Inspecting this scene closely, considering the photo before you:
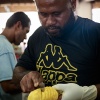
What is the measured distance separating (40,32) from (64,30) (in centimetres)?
19

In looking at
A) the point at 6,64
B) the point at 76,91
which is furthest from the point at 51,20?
the point at 6,64

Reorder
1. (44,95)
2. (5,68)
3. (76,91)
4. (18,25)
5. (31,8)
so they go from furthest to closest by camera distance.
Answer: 1. (31,8)
2. (18,25)
3. (5,68)
4. (76,91)
5. (44,95)

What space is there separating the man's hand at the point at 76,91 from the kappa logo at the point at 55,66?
10cm

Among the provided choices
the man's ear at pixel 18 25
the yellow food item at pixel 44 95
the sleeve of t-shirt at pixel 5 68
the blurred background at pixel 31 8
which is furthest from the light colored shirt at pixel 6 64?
the blurred background at pixel 31 8

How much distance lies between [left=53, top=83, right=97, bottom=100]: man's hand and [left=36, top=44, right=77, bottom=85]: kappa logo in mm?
98

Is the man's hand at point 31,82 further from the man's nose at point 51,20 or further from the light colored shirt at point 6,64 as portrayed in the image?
the light colored shirt at point 6,64

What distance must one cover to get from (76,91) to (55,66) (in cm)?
19

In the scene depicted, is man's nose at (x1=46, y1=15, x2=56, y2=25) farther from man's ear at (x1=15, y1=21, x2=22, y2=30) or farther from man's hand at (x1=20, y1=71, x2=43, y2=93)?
man's ear at (x1=15, y1=21, x2=22, y2=30)

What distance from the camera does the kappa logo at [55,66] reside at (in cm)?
100

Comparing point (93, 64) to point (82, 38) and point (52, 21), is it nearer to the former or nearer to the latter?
point (82, 38)

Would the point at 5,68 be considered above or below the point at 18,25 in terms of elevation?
below

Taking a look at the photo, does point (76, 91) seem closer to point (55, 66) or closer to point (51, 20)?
point (55, 66)

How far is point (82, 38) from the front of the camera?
1.00 metres

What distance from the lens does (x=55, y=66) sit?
1.02m
